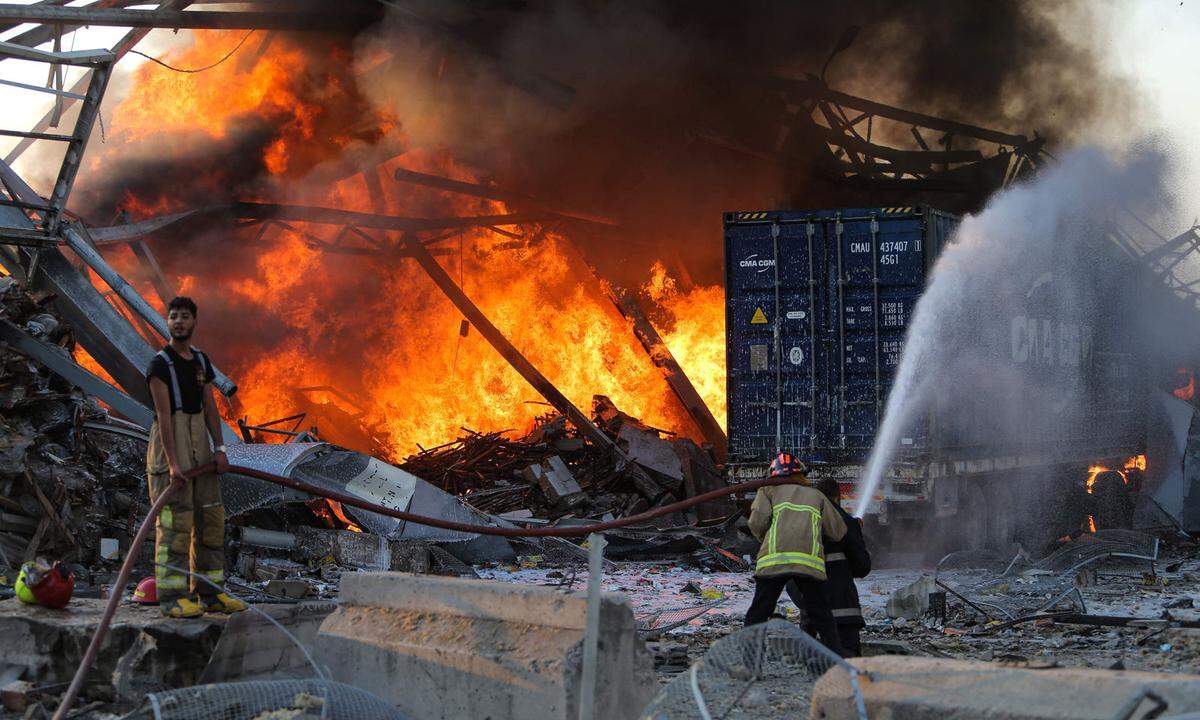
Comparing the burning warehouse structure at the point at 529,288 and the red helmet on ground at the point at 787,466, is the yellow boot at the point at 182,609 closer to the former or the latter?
the burning warehouse structure at the point at 529,288

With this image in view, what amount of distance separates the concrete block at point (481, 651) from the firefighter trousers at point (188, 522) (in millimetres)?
790

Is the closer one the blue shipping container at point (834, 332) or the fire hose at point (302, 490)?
the fire hose at point (302, 490)

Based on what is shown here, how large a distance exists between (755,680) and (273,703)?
2.31 m

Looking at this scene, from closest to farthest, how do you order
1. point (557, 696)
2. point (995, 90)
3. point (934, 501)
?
point (557, 696)
point (934, 501)
point (995, 90)

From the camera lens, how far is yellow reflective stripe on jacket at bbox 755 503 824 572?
21.5 ft

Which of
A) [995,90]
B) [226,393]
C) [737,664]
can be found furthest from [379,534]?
[995,90]

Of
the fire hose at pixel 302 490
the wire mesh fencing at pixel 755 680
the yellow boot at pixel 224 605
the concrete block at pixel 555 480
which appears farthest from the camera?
the concrete block at pixel 555 480

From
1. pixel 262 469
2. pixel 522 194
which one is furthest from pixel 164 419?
pixel 522 194

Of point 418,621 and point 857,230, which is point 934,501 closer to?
point 857,230

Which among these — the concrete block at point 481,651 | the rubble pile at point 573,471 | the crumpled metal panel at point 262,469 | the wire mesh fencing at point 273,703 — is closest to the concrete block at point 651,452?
the rubble pile at point 573,471

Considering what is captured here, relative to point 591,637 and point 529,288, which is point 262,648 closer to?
point 591,637

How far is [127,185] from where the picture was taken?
55.1 feet

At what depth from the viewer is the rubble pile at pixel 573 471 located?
1434 centimetres

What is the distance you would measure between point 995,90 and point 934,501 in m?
12.2
